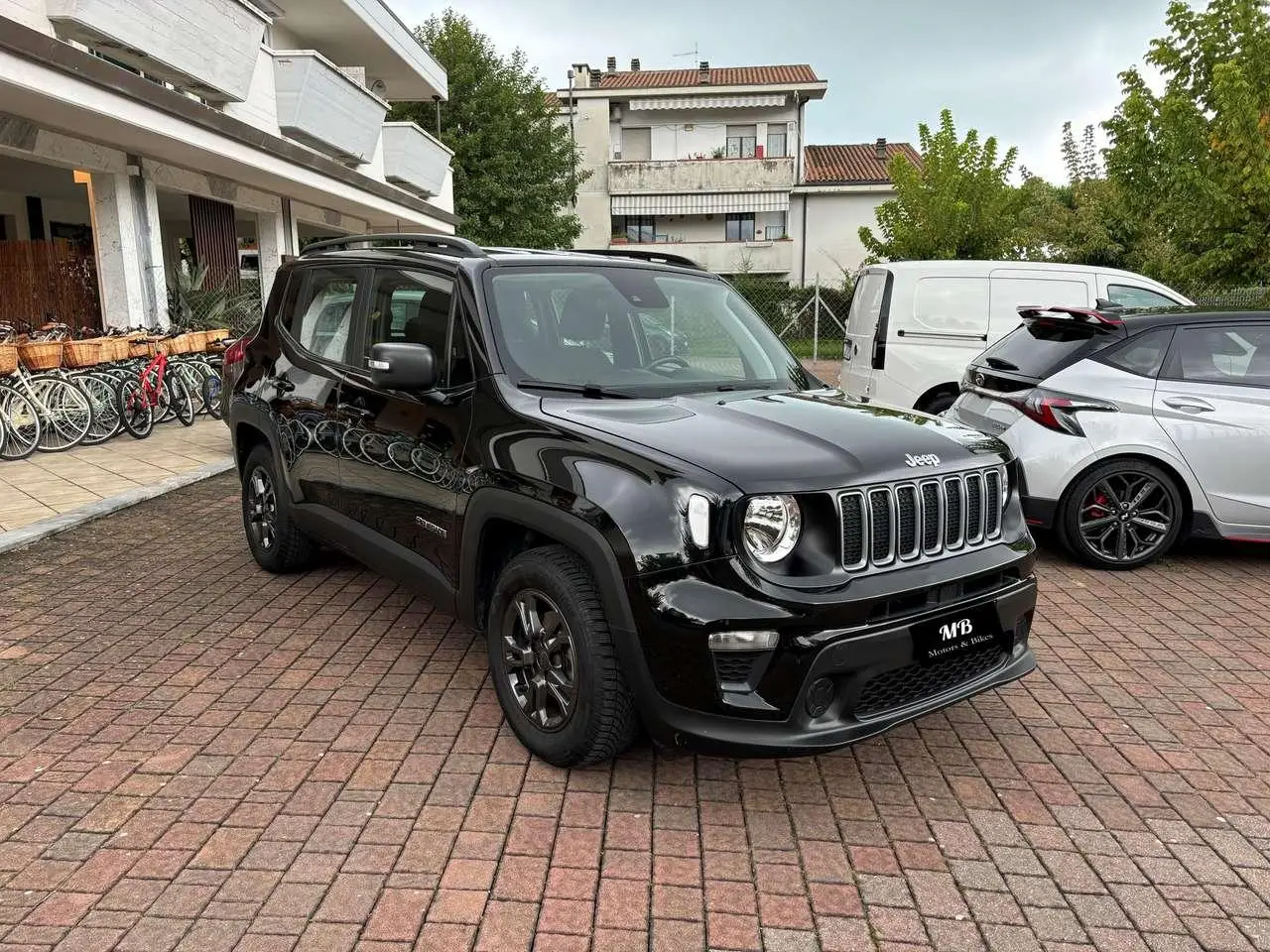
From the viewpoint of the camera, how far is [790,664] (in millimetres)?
2799

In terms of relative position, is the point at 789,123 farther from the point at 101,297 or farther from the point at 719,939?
the point at 719,939

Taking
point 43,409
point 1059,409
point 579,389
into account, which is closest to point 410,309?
point 579,389

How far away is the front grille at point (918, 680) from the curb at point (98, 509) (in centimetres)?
578

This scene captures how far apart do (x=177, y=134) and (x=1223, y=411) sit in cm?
1065

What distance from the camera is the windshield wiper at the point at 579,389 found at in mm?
3639

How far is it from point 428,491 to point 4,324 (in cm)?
861

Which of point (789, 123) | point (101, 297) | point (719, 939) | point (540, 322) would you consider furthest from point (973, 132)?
point (719, 939)

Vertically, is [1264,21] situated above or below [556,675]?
above

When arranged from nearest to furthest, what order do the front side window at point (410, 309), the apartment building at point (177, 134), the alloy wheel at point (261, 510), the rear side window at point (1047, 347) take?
1. the front side window at point (410, 309)
2. the alloy wheel at point (261, 510)
3. the rear side window at point (1047, 347)
4. the apartment building at point (177, 134)

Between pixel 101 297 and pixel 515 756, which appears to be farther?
pixel 101 297

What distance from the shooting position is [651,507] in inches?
115

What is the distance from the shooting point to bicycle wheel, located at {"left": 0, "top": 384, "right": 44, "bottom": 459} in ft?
30.3

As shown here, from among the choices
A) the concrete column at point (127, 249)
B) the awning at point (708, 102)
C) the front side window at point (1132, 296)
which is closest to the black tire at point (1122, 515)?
the front side window at point (1132, 296)

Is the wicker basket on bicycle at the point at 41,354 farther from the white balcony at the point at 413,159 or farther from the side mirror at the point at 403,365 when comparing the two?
the white balcony at the point at 413,159
